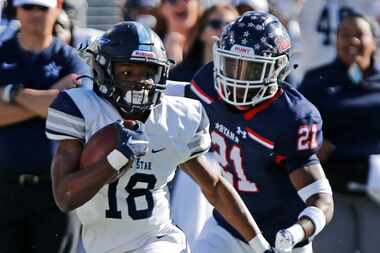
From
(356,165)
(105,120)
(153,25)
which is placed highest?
(105,120)

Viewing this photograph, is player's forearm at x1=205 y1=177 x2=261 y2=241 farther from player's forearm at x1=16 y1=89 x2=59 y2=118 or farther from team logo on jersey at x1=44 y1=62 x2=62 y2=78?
team logo on jersey at x1=44 y1=62 x2=62 y2=78

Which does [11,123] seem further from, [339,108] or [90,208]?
[339,108]

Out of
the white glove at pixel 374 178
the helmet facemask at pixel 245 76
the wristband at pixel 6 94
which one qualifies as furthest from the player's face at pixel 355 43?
the wristband at pixel 6 94

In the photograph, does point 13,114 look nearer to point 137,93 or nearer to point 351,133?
point 137,93

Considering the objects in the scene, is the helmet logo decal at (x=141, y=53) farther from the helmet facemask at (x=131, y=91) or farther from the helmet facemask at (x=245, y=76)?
the helmet facemask at (x=245, y=76)

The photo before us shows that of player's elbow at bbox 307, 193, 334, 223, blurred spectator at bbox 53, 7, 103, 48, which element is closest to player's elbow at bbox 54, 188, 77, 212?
player's elbow at bbox 307, 193, 334, 223

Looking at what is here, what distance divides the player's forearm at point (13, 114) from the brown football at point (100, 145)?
1.48 m

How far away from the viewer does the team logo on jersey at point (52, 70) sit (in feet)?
18.6

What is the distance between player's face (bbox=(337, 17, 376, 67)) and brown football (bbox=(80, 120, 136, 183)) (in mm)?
2621

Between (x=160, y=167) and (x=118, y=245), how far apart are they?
327 mm

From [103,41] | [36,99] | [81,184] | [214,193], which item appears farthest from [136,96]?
[36,99]

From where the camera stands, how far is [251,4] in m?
7.27

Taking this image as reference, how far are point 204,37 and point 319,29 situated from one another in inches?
34.7

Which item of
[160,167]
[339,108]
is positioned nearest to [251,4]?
[339,108]
